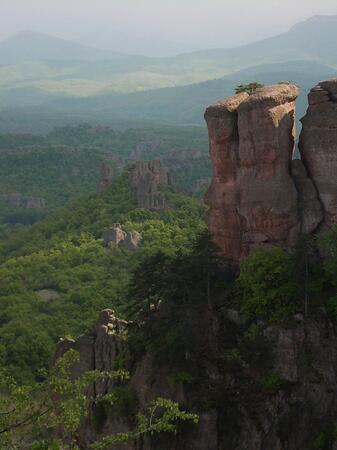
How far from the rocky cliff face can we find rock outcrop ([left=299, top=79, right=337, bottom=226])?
5.48m

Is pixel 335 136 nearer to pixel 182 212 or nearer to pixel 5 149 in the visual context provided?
pixel 182 212

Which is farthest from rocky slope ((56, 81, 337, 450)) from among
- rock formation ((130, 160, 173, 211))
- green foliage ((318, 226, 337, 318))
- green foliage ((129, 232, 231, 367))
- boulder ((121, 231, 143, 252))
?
rock formation ((130, 160, 173, 211))

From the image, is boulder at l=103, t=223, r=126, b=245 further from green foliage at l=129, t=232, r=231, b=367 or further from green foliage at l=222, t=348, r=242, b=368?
green foliage at l=222, t=348, r=242, b=368

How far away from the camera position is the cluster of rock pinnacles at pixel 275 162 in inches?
1184

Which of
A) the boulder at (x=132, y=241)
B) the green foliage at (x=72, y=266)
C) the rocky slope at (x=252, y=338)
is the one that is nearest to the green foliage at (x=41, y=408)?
the rocky slope at (x=252, y=338)

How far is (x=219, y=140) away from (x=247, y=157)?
1.47m

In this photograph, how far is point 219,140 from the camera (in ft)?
102

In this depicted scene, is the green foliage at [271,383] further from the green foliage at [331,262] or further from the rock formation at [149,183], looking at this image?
the rock formation at [149,183]

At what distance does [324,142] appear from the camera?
30.1 metres

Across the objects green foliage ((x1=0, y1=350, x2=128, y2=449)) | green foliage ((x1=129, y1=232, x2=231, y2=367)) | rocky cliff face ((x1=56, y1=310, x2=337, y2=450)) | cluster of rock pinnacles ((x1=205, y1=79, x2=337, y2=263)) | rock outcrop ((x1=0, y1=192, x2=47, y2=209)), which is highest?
cluster of rock pinnacles ((x1=205, y1=79, x2=337, y2=263))

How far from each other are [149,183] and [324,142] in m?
43.2

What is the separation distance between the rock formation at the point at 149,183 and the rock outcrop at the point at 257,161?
3911 cm

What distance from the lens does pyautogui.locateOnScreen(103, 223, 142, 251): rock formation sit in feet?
209

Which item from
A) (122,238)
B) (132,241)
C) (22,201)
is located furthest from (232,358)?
(22,201)
